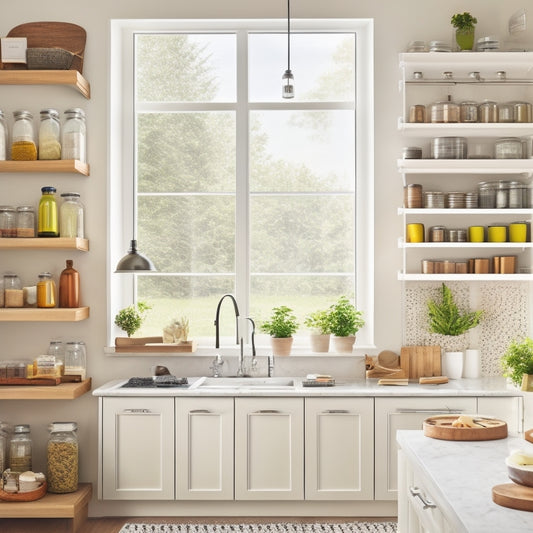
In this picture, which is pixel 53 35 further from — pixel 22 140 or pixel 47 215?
pixel 47 215

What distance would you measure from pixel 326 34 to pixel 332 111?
54 centimetres

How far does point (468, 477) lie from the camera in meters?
2.37

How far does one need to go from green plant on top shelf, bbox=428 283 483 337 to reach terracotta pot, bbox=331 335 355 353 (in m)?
0.54

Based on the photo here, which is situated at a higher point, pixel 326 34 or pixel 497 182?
pixel 326 34

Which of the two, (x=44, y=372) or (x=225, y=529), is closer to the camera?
(x=225, y=529)

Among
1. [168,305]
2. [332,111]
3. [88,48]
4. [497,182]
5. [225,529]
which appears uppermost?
[88,48]

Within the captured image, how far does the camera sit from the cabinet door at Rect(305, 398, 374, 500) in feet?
15.1

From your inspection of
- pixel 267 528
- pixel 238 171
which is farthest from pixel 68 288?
pixel 267 528

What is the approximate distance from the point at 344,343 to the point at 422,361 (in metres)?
0.53

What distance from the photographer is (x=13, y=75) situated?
4902 millimetres

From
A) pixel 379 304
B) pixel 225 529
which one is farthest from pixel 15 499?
pixel 379 304

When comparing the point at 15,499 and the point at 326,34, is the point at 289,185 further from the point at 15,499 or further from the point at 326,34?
the point at 15,499

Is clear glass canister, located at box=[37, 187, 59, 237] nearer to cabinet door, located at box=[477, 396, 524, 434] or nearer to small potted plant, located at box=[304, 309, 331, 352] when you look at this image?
small potted plant, located at box=[304, 309, 331, 352]

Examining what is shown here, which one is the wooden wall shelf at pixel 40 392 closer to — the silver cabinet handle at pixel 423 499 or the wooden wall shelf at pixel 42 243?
the wooden wall shelf at pixel 42 243
